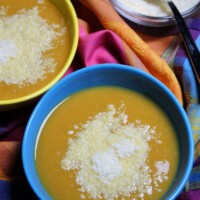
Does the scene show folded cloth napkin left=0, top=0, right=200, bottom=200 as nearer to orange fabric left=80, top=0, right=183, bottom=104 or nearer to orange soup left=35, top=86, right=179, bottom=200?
orange fabric left=80, top=0, right=183, bottom=104

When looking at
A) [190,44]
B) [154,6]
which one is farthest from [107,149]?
[154,6]

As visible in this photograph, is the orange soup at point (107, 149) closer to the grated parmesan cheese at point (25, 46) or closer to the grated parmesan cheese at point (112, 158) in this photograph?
the grated parmesan cheese at point (112, 158)

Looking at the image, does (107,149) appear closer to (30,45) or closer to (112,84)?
(112,84)

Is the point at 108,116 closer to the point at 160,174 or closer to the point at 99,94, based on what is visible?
the point at 99,94

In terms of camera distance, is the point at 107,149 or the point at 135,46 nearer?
the point at 107,149

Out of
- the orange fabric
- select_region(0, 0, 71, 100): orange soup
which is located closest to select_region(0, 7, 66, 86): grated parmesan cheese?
select_region(0, 0, 71, 100): orange soup

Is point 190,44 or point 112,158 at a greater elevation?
point 190,44
